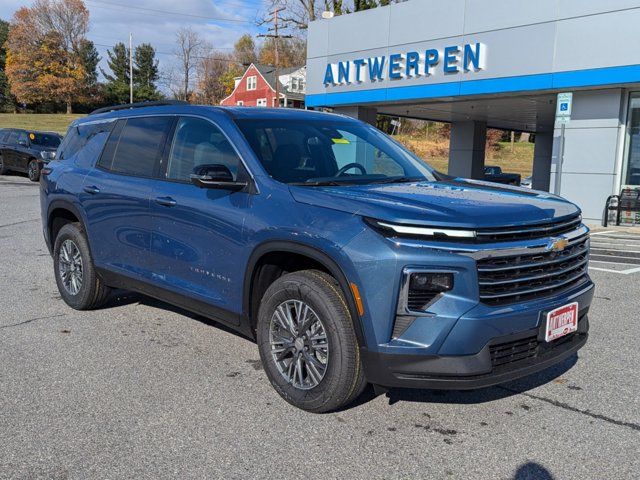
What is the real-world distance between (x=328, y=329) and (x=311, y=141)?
166cm

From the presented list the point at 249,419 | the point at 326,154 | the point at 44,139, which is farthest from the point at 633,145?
the point at 44,139

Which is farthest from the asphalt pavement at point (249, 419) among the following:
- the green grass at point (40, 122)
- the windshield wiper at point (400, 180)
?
the green grass at point (40, 122)

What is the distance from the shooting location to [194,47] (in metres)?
90.1

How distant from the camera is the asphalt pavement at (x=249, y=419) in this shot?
3070 millimetres

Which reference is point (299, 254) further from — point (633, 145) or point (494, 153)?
point (494, 153)

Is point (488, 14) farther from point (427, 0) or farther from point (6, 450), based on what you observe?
A: point (6, 450)

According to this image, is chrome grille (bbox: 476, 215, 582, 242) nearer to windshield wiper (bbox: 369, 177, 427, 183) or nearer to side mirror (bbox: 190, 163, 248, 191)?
windshield wiper (bbox: 369, 177, 427, 183)

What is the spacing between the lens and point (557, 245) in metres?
3.47

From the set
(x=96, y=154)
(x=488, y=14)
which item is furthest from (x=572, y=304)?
(x=488, y=14)

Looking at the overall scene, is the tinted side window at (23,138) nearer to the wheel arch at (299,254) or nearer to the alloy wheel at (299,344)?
the wheel arch at (299,254)

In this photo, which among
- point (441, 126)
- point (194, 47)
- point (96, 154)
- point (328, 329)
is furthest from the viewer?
point (194, 47)

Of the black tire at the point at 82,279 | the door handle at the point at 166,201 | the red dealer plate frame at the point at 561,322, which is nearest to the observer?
the red dealer plate frame at the point at 561,322

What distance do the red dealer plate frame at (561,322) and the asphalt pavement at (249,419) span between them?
541 millimetres

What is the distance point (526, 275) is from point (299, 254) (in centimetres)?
130
